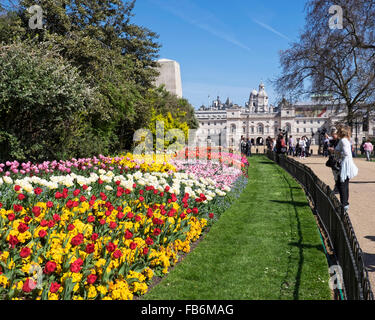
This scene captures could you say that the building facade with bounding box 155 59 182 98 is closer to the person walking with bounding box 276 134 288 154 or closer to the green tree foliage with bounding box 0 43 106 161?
the person walking with bounding box 276 134 288 154

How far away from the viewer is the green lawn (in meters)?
3.96

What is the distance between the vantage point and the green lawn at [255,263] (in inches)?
156

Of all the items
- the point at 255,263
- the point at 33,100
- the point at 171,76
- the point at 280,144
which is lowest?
the point at 255,263

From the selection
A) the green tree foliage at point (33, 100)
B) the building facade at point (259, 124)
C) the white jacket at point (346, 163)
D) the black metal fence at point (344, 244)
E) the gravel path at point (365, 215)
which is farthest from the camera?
the building facade at point (259, 124)

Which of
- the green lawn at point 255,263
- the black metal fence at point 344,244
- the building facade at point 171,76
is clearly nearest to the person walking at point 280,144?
the black metal fence at point 344,244

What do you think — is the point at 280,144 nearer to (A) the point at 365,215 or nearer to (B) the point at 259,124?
(A) the point at 365,215

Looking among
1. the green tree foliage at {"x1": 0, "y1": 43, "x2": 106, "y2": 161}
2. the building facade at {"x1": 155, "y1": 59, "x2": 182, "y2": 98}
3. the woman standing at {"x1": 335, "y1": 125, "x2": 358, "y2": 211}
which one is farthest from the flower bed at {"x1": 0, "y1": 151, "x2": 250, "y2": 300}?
the building facade at {"x1": 155, "y1": 59, "x2": 182, "y2": 98}

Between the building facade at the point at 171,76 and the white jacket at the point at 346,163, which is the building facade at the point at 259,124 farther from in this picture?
the white jacket at the point at 346,163

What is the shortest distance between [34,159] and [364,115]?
23.0m

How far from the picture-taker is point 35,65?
1034 cm

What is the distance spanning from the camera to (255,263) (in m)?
4.82

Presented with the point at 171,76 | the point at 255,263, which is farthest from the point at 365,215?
the point at 171,76
